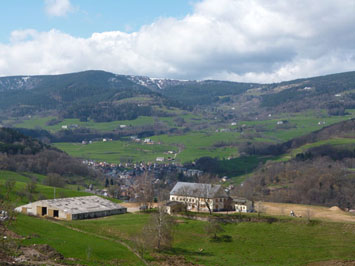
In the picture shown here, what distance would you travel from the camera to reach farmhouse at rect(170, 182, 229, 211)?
79.9 m

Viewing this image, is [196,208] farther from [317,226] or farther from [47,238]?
[47,238]

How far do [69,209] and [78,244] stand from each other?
24820mm

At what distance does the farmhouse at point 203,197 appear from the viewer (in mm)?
79938

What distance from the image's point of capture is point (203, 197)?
80.4 m

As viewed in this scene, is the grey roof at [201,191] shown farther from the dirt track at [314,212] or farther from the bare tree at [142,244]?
the bare tree at [142,244]

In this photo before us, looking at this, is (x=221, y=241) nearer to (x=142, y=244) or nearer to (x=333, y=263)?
(x=142, y=244)

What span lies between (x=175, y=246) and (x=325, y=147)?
152898 millimetres

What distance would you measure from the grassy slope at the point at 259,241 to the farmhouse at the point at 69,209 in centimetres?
635

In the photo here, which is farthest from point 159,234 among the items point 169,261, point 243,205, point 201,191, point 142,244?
point 243,205

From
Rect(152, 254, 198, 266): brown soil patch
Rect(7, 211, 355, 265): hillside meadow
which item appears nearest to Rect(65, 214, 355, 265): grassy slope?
Rect(7, 211, 355, 265): hillside meadow

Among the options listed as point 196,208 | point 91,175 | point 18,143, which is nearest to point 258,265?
point 196,208

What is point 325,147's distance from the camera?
192250mm

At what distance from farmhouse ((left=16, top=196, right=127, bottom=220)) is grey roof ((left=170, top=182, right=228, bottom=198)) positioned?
13.1 meters

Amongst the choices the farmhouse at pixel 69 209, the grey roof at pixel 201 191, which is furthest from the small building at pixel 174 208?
the farmhouse at pixel 69 209
